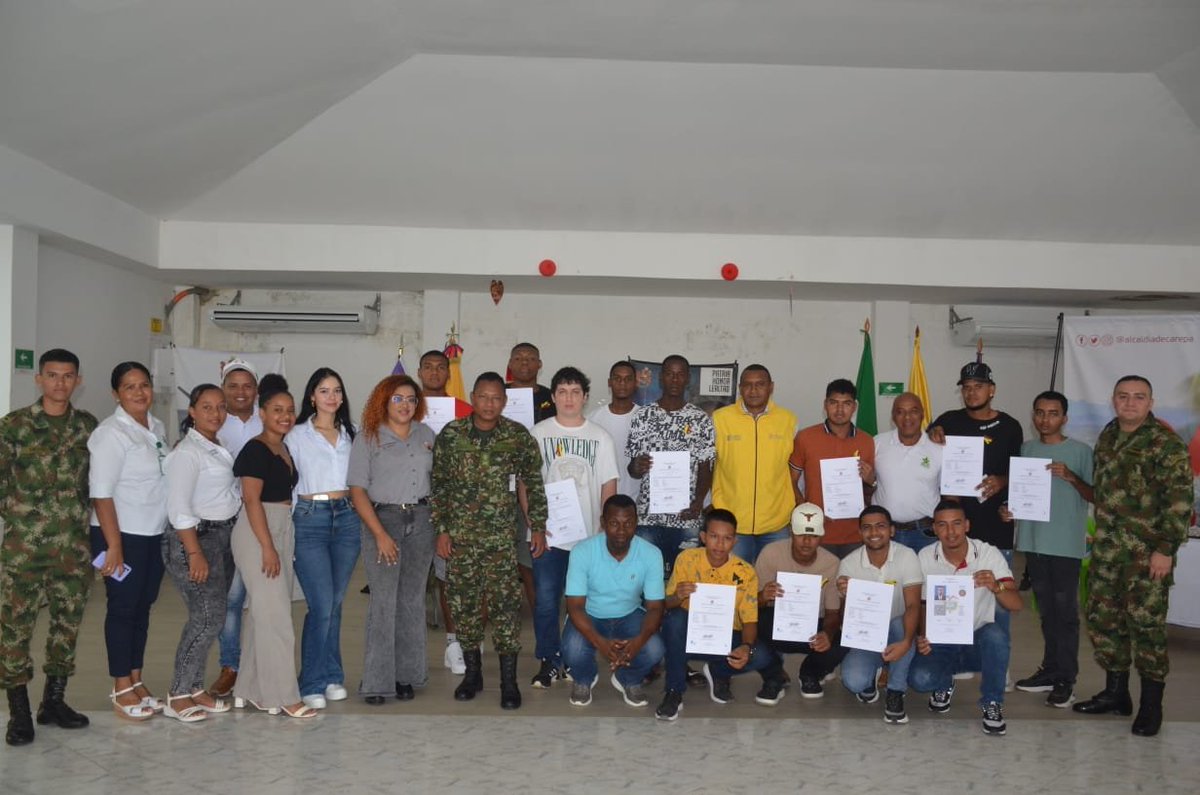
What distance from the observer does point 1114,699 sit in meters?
4.70

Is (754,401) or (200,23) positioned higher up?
(200,23)

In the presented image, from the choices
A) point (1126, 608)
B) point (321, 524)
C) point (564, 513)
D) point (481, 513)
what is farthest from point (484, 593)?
point (1126, 608)

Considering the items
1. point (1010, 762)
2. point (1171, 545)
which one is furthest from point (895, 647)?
point (1171, 545)

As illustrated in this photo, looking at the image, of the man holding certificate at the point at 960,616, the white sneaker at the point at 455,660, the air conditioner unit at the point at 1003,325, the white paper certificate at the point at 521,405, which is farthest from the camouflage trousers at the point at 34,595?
the air conditioner unit at the point at 1003,325

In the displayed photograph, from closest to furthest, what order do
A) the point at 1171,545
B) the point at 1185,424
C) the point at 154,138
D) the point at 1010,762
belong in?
1. the point at 1010,762
2. the point at 1171,545
3. the point at 154,138
4. the point at 1185,424

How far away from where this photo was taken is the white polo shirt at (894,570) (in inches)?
183

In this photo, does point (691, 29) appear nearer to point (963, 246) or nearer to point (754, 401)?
point (754, 401)

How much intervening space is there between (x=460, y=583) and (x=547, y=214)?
4.35m

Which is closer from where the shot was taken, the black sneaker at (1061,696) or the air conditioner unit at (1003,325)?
the black sneaker at (1061,696)

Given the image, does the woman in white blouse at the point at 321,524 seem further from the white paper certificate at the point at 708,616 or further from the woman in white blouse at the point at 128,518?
the white paper certificate at the point at 708,616

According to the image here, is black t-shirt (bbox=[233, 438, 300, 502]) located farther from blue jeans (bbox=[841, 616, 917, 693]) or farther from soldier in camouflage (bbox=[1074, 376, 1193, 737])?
soldier in camouflage (bbox=[1074, 376, 1193, 737])

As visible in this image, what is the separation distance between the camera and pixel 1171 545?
4445 millimetres

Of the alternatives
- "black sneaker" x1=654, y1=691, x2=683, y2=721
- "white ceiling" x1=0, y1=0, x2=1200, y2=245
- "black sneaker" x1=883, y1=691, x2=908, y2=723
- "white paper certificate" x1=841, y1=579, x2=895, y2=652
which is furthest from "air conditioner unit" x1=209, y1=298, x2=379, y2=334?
"black sneaker" x1=883, y1=691, x2=908, y2=723

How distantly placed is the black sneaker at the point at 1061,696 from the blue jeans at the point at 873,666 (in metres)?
0.82
